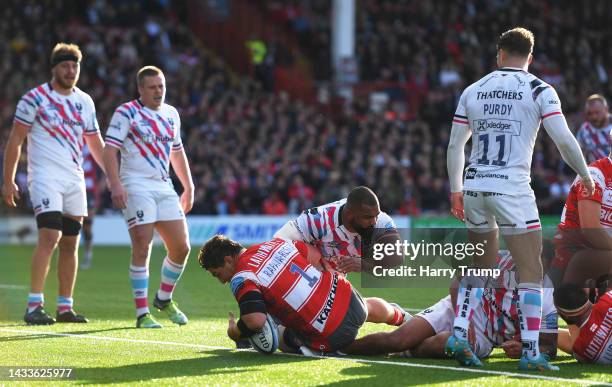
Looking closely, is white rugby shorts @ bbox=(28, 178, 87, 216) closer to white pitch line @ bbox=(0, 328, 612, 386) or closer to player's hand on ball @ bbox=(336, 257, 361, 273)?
white pitch line @ bbox=(0, 328, 612, 386)

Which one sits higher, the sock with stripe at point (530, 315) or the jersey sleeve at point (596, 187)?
the jersey sleeve at point (596, 187)

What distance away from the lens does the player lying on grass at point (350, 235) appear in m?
8.12

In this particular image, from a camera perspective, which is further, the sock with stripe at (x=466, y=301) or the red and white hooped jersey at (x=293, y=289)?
the red and white hooped jersey at (x=293, y=289)

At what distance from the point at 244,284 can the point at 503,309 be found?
71.8 inches

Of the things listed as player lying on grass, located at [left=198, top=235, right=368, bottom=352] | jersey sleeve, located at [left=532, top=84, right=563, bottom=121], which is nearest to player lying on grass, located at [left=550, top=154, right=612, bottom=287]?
jersey sleeve, located at [left=532, top=84, right=563, bottom=121]

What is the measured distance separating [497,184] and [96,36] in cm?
2457

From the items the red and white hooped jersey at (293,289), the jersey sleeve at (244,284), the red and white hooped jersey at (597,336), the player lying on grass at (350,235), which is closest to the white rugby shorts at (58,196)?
the player lying on grass at (350,235)

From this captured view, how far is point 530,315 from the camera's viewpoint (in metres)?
7.24

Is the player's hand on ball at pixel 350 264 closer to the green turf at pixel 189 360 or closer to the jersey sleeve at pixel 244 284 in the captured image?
the green turf at pixel 189 360

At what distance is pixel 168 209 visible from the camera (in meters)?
10.1

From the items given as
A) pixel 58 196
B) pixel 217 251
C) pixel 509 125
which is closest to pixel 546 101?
pixel 509 125

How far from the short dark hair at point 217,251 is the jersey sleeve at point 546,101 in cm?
232

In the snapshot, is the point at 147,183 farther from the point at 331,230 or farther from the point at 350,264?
the point at 350,264

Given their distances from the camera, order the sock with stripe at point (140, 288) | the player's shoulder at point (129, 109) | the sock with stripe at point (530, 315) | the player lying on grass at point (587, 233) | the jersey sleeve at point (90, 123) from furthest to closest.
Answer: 1. the jersey sleeve at point (90, 123)
2. the player's shoulder at point (129, 109)
3. the sock with stripe at point (140, 288)
4. the player lying on grass at point (587, 233)
5. the sock with stripe at point (530, 315)
